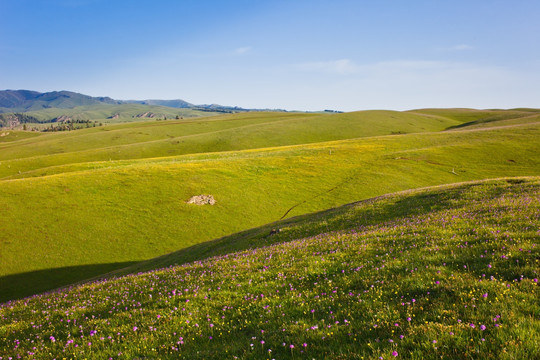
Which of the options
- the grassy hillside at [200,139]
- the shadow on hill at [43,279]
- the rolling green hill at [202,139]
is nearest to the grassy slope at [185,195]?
the shadow on hill at [43,279]

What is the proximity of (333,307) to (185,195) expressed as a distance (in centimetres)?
4967

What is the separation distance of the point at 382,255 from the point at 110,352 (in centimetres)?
933

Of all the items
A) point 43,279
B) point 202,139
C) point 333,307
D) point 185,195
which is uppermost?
point 202,139

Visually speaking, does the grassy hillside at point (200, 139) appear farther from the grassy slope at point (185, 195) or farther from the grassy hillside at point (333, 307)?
the grassy hillside at point (333, 307)

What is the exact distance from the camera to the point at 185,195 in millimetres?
53750

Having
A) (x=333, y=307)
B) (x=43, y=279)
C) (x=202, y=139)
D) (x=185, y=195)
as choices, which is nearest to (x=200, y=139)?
(x=202, y=139)

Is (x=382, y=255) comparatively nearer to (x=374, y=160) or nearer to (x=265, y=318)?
(x=265, y=318)

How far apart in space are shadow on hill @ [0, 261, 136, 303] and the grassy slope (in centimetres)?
12

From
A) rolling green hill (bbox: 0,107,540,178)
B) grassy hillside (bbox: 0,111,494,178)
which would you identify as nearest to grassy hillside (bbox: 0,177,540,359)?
grassy hillside (bbox: 0,111,494,178)

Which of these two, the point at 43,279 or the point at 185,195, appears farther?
the point at 185,195

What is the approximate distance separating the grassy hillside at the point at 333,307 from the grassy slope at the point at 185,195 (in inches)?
1180

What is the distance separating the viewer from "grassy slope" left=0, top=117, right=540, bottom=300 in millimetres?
38344

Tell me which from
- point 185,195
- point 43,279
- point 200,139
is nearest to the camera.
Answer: point 43,279

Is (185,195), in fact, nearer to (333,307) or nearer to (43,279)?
(43,279)
